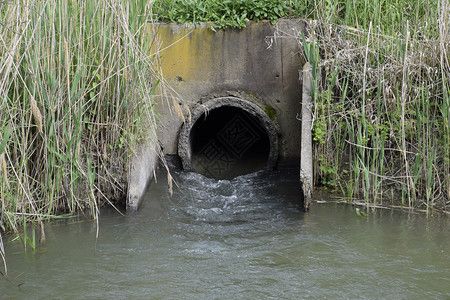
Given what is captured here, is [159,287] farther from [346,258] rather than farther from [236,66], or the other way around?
[236,66]

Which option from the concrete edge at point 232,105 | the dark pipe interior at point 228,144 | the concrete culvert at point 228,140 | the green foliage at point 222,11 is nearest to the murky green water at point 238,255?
the concrete edge at point 232,105

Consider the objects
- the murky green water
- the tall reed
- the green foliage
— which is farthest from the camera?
the green foliage

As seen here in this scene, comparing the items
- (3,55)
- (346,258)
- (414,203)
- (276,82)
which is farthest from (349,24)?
(3,55)

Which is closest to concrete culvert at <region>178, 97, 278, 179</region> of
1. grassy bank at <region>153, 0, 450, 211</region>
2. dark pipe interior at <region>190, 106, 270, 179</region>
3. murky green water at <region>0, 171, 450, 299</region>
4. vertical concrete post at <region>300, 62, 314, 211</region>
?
dark pipe interior at <region>190, 106, 270, 179</region>

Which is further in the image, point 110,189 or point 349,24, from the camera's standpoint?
point 349,24

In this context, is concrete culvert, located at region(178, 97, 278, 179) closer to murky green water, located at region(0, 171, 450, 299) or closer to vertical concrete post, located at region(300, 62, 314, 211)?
vertical concrete post, located at region(300, 62, 314, 211)

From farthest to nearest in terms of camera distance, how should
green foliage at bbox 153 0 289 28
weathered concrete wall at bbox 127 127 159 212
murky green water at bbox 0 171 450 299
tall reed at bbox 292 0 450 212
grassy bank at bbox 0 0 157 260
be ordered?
green foliage at bbox 153 0 289 28, tall reed at bbox 292 0 450 212, weathered concrete wall at bbox 127 127 159 212, grassy bank at bbox 0 0 157 260, murky green water at bbox 0 171 450 299

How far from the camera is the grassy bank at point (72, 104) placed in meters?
5.34

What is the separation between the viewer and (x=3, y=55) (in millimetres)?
4863

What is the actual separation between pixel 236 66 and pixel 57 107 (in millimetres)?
2605

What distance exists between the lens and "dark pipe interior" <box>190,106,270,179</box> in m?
8.24

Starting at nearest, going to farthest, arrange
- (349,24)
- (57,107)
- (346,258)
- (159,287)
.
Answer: (159,287) → (346,258) → (57,107) → (349,24)

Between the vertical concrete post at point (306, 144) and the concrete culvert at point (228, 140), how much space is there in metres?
0.93

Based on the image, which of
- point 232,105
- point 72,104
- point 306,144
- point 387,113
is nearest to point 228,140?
point 232,105
